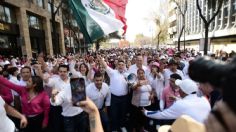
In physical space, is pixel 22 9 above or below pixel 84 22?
above

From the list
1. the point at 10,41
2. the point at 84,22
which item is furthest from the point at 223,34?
the point at 84,22

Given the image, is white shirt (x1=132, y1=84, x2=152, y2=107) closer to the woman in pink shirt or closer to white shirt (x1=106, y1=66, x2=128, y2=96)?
white shirt (x1=106, y1=66, x2=128, y2=96)

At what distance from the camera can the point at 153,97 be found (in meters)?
6.28

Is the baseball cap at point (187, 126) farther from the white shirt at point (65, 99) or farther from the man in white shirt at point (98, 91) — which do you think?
the man in white shirt at point (98, 91)

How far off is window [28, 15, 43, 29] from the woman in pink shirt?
22628 mm

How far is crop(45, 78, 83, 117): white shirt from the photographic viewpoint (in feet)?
15.1

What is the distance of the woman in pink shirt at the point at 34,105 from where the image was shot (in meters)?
4.41

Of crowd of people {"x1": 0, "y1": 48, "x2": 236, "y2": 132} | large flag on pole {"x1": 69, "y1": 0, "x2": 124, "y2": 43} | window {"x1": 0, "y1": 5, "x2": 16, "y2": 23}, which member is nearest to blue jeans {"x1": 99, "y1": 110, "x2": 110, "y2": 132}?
crowd of people {"x1": 0, "y1": 48, "x2": 236, "y2": 132}

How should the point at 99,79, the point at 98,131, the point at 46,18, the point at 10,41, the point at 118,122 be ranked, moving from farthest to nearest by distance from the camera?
the point at 46,18, the point at 10,41, the point at 118,122, the point at 99,79, the point at 98,131

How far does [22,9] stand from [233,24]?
73.8 feet

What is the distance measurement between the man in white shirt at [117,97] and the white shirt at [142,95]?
344mm

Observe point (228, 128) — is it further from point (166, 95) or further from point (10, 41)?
point (10, 41)

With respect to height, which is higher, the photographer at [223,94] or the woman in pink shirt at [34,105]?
the photographer at [223,94]

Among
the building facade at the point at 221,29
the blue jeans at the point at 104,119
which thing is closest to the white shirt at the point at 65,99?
the blue jeans at the point at 104,119
